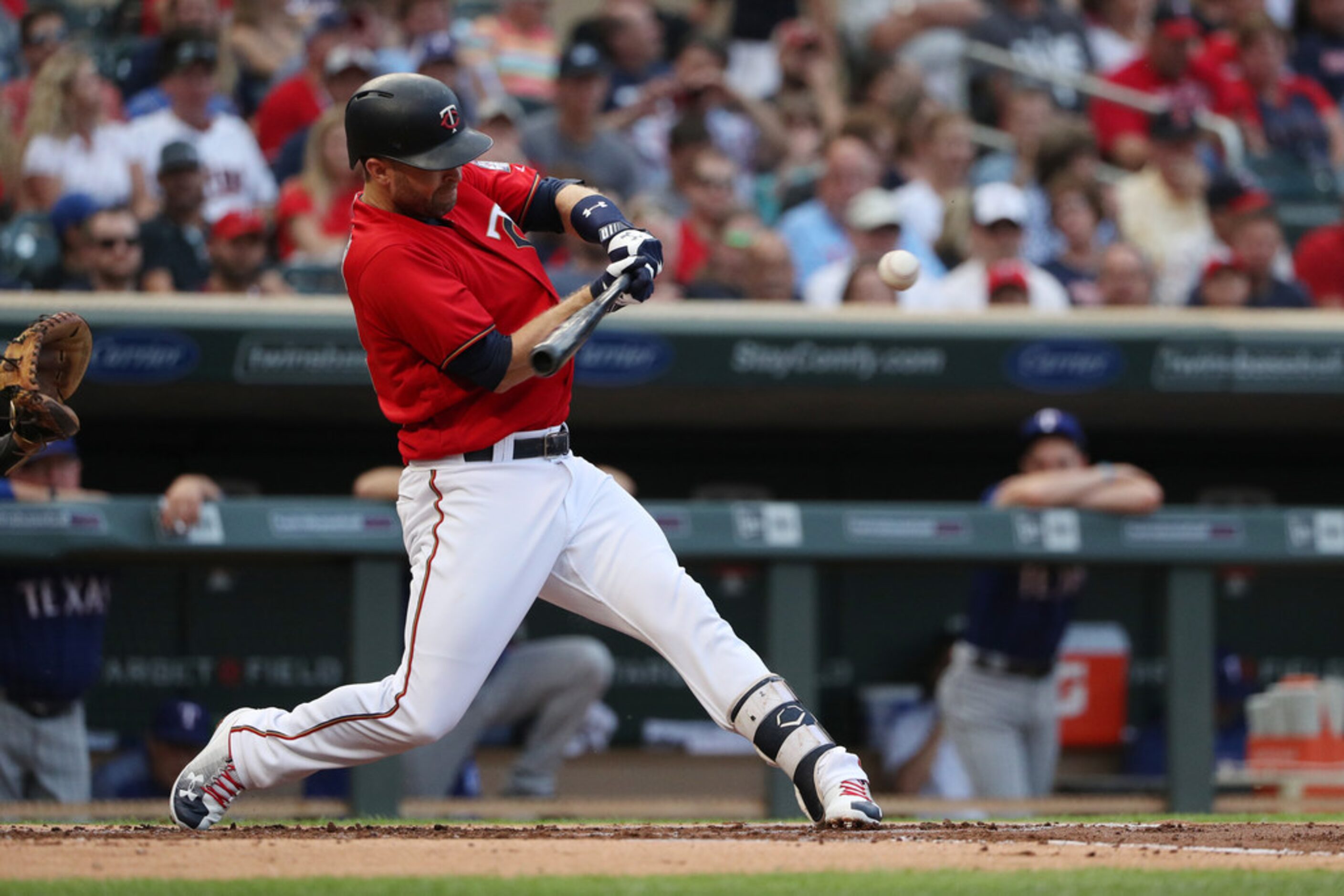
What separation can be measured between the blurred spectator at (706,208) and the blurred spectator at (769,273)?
0.50 metres

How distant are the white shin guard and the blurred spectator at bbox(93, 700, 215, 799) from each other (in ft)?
7.91

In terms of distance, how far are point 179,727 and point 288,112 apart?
11.2 ft

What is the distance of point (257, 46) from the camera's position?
8680mm

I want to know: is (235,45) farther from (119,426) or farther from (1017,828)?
(1017,828)

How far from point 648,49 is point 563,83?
1460mm

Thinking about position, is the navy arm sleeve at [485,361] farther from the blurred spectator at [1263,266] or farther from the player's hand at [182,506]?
the blurred spectator at [1263,266]

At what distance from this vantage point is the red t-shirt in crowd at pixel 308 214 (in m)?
7.13

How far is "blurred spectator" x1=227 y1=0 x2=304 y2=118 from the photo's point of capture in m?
8.59

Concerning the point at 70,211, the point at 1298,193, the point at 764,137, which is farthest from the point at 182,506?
the point at 1298,193

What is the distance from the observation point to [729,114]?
29.7 feet

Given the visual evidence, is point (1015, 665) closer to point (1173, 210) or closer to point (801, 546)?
point (801, 546)

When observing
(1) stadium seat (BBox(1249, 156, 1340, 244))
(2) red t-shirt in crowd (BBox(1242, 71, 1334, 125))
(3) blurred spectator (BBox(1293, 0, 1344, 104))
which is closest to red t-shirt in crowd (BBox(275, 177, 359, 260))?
(1) stadium seat (BBox(1249, 156, 1340, 244))

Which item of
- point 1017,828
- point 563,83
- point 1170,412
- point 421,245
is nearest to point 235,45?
point 563,83

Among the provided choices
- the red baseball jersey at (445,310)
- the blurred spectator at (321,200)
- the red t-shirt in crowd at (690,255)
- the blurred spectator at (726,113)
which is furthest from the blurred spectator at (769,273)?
the red baseball jersey at (445,310)
